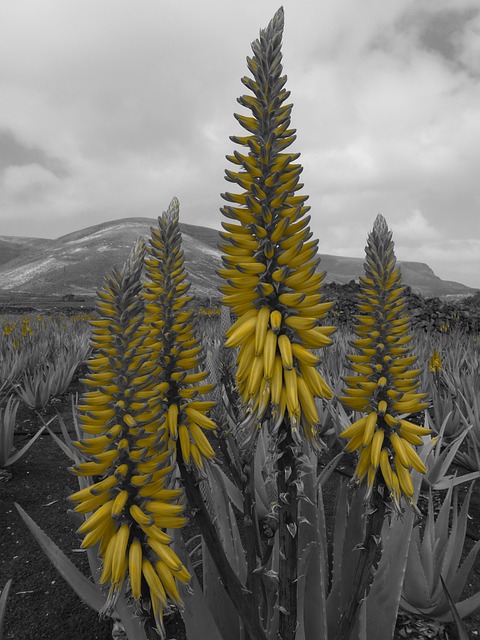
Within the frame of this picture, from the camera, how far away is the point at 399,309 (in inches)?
46.1

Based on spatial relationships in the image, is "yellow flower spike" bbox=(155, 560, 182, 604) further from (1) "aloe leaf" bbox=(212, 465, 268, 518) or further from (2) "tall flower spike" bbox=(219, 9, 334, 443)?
(1) "aloe leaf" bbox=(212, 465, 268, 518)

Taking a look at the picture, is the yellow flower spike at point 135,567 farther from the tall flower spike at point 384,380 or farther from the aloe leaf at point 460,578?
the aloe leaf at point 460,578

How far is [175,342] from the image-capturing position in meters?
1.18

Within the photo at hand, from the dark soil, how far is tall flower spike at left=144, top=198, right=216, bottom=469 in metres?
0.86

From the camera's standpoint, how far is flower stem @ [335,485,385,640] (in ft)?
3.78

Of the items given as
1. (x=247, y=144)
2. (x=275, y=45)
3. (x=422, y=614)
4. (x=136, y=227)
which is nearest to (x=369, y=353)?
(x=247, y=144)

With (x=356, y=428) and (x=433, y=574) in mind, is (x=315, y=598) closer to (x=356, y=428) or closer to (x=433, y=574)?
(x=356, y=428)

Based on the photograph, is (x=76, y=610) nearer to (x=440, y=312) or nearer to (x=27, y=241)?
(x=440, y=312)

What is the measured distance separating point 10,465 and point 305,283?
391cm

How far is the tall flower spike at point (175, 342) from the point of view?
116 cm

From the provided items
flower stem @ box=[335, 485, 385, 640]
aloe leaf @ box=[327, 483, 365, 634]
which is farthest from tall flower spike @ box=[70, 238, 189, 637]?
aloe leaf @ box=[327, 483, 365, 634]

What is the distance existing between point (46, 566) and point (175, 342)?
221cm

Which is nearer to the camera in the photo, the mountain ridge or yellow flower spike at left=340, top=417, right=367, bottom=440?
yellow flower spike at left=340, top=417, right=367, bottom=440

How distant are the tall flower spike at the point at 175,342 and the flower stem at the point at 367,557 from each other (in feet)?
1.43
